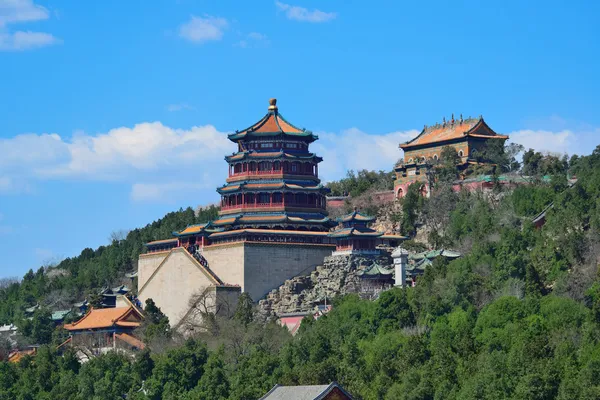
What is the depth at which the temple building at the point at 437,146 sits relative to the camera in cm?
9612

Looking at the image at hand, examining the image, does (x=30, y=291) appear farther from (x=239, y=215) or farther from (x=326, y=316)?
(x=326, y=316)

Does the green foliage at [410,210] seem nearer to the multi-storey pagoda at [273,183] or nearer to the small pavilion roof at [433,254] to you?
the multi-storey pagoda at [273,183]

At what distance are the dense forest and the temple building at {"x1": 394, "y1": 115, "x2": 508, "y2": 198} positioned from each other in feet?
27.0

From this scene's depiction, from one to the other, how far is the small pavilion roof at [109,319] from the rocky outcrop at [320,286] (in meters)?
7.68

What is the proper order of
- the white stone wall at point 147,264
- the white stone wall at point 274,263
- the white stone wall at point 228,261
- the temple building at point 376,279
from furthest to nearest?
1. the white stone wall at point 147,264
2. the white stone wall at point 228,261
3. the white stone wall at point 274,263
4. the temple building at point 376,279

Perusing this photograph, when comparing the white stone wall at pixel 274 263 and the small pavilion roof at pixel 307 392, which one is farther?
the white stone wall at pixel 274 263

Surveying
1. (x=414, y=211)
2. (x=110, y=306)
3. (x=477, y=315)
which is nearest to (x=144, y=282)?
(x=110, y=306)

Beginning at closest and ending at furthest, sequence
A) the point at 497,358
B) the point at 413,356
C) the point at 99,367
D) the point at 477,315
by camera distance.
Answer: the point at 497,358 → the point at 413,356 → the point at 477,315 → the point at 99,367

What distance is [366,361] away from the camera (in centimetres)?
6300

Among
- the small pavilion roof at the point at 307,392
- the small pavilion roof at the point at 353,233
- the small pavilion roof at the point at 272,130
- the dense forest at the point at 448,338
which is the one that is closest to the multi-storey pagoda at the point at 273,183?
the small pavilion roof at the point at 272,130

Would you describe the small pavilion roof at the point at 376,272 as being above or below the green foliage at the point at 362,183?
below

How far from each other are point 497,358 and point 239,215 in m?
33.7

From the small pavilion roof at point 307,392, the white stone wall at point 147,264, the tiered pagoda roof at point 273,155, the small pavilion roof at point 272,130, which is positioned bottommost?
the small pavilion roof at point 307,392

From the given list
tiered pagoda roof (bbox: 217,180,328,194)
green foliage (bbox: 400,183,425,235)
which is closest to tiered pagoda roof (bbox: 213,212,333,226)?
tiered pagoda roof (bbox: 217,180,328,194)
